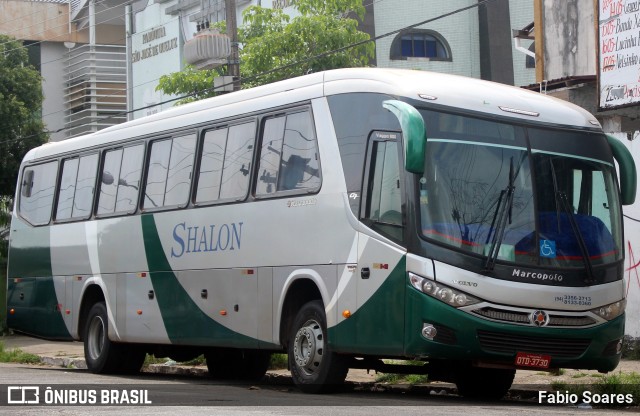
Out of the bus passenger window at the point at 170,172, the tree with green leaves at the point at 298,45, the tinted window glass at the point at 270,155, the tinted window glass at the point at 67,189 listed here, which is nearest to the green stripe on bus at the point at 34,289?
the tinted window glass at the point at 67,189

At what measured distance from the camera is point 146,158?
16.7 m

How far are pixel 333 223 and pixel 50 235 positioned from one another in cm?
783

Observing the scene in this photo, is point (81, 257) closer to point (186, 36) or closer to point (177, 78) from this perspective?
point (177, 78)

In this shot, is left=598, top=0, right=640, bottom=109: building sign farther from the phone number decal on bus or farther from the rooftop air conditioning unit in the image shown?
the rooftop air conditioning unit

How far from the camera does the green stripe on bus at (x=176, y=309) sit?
578 inches

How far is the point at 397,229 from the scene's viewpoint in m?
11.6

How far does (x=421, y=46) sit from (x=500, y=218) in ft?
84.0

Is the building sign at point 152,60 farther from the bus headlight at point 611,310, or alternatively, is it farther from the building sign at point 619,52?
the bus headlight at point 611,310

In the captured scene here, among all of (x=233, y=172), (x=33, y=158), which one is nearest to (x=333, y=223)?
(x=233, y=172)

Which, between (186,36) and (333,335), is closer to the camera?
(333,335)

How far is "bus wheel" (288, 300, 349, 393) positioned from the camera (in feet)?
40.6

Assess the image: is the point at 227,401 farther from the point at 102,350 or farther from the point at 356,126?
the point at 102,350

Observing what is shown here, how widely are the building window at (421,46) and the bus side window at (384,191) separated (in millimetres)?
24679

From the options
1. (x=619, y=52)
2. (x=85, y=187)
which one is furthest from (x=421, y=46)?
(x=85, y=187)
